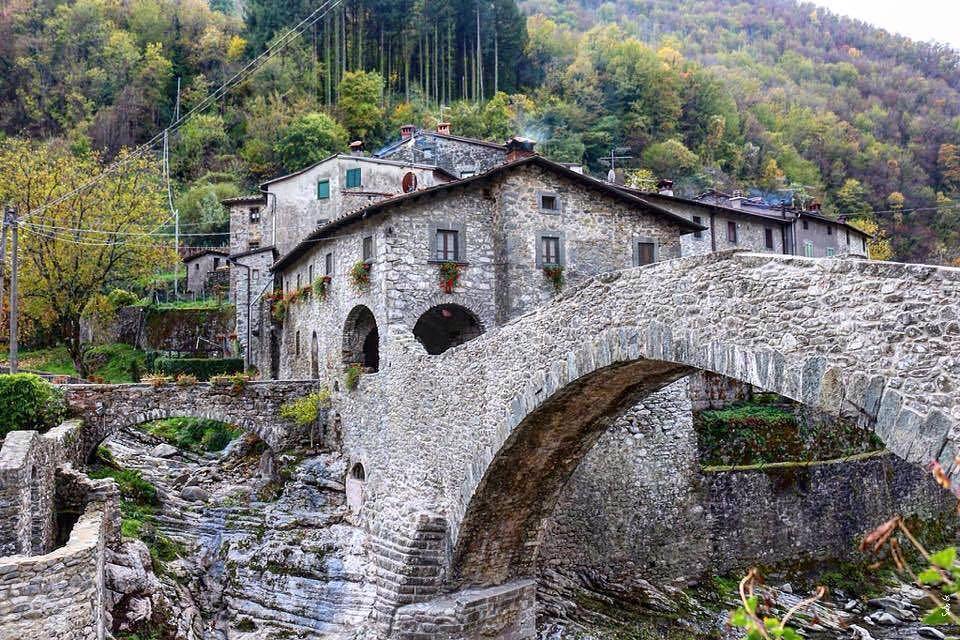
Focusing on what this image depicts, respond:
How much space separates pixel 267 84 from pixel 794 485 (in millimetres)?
49045

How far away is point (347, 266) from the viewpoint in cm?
1914

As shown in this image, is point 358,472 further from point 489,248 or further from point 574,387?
point 574,387

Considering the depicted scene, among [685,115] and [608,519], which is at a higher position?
[685,115]

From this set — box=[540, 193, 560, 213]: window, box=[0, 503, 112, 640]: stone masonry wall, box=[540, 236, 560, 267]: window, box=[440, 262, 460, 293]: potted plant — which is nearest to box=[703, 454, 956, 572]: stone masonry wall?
box=[540, 236, 560, 267]: window

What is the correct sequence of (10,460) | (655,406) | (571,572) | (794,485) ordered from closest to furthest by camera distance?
(10,460)
(571,572)
(655,406)
(794,485)

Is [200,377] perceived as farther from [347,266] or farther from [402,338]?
[402,338]

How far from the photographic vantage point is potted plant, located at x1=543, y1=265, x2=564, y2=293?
1853cm

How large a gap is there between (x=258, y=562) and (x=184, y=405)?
592cm

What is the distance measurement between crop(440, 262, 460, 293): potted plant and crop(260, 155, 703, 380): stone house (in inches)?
1.1

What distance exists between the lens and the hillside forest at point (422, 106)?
51.7 metres

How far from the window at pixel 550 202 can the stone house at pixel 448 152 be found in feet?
45.4

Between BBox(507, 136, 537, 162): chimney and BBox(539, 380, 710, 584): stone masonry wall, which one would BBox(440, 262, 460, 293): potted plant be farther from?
BBox(539, 380, 710, 584): stone masonry wall

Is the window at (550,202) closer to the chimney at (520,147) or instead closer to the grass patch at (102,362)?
the chimney at (520,147)

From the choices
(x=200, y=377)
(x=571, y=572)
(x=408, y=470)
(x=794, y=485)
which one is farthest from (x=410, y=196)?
(x=200, y=377)
